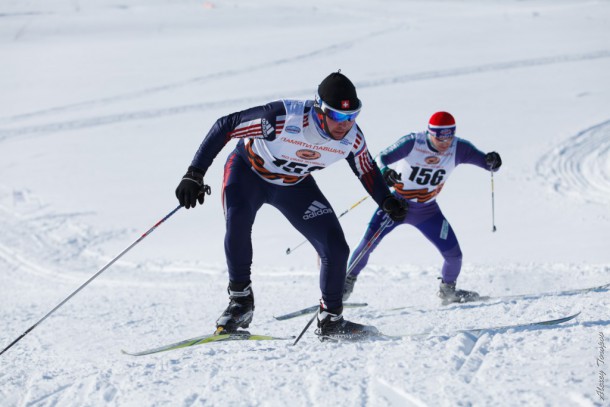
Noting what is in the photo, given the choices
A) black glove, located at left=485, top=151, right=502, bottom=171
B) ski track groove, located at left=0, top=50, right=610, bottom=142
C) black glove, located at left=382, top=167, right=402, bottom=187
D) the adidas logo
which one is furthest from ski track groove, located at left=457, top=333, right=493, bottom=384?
ski track groove, located at left=0, top=50, right=610, bottom=142

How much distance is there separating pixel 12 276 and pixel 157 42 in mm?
23993

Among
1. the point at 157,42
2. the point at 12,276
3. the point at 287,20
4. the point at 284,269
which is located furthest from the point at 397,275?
the point at 287,20

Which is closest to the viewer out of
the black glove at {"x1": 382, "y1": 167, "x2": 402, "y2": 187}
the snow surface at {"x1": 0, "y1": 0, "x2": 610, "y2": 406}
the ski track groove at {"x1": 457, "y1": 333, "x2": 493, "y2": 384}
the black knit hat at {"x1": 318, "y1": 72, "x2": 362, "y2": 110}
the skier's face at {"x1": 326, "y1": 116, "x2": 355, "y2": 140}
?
the ski track groove at {"x1": 457, "y1": 333, "x2": 493, "y2": 384}

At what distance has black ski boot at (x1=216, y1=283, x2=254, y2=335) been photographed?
4.74 metres

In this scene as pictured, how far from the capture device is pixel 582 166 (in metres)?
13.0

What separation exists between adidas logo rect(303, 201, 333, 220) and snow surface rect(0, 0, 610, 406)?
92 cm

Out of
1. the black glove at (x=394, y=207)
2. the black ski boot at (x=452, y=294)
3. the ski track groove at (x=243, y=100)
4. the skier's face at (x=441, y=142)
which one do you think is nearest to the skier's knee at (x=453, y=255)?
the black ski boot at (x=452, y=294)

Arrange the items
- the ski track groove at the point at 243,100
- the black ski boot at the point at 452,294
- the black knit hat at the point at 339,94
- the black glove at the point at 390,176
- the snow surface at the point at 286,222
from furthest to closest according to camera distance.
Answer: the ski track groove at the point at 243,100 → the black ski boot at the point at 452,294 → the black glove at the point at 390,176 → the black knit hat at the point at 339,94 → the snow surface at the point at 286,222

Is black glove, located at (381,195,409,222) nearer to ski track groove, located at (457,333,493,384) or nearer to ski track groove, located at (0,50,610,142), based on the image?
ski track groove, located at (457,333,493,384)

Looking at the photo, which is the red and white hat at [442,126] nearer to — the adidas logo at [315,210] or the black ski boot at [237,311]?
the adidas logo at [315,210]

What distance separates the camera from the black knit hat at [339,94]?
4.21 meters

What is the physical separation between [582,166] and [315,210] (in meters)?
10.0

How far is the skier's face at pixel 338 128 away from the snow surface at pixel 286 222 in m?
1.45

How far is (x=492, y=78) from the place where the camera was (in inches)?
825
